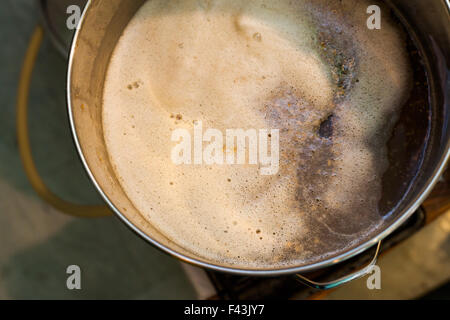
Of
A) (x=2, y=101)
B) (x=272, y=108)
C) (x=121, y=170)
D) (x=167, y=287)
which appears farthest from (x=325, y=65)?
(x=2, y=101)

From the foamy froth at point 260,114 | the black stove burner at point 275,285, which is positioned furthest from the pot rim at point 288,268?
the black stove burner at point 275,285

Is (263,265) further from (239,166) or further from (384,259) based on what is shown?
(384,259)

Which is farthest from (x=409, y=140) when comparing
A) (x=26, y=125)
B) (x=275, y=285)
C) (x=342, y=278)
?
(x=26, y=125)

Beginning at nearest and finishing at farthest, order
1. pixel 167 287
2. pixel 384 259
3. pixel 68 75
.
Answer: pixel 68 75
pixel 384 259
pixel 167 287

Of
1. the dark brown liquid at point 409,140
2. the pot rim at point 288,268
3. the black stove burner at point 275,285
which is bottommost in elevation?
the black stove burner at point 275,285

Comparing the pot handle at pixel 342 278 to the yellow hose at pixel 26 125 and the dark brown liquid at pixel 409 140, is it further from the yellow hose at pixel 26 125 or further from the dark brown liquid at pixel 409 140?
the yellow hose at pixel 26 125

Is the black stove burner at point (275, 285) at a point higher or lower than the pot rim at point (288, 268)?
lower

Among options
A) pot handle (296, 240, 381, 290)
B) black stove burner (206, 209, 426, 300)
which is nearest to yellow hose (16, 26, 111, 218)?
black stove burner (206, 209, 426, 300)

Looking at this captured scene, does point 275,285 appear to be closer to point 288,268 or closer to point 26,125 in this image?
point 288,268
